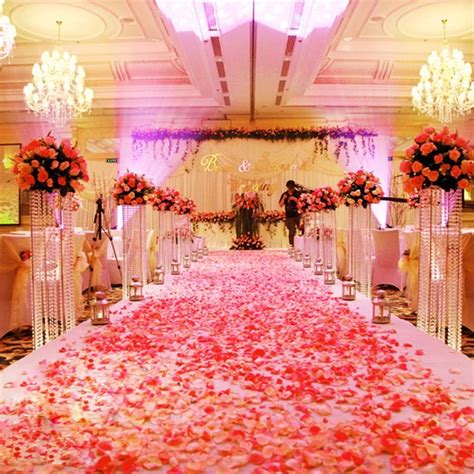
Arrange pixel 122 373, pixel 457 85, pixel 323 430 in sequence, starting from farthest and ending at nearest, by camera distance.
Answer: pixel 457 85 → pixel 122 373 → pixel 323 430

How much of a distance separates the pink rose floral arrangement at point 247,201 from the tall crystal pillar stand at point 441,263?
9188 millimetres

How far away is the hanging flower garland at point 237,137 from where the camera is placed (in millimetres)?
12852

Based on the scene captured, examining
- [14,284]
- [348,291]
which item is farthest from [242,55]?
[348,291]

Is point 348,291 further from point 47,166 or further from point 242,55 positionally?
point 242,55

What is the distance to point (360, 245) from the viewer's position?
20.6 ft

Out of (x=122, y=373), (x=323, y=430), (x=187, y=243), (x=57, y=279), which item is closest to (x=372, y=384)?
(x=323, y=430)

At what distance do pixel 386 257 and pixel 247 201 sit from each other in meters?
5.55

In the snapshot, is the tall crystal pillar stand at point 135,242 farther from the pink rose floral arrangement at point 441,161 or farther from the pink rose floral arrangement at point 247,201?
the pink rose floral arrangement at point 247,201

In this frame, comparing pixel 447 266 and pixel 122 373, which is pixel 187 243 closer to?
pixel 447 266

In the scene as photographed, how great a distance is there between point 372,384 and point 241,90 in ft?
30.8

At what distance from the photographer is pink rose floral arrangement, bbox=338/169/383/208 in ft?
18.3

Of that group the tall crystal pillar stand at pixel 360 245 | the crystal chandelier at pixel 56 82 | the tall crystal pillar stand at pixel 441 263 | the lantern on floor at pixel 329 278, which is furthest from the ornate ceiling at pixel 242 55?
the tall crystal pillar stand at pixel 441 263

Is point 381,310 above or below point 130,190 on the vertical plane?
below

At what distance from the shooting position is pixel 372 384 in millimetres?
1894
